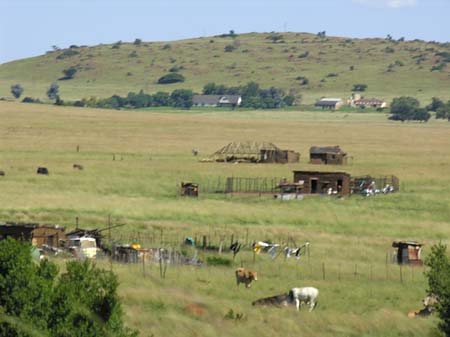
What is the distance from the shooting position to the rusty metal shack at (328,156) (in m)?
95.2

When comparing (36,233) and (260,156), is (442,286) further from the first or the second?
(260,156)

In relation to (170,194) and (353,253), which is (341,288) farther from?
(170,194)

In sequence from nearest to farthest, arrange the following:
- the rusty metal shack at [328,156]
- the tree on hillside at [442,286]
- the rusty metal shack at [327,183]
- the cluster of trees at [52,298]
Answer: the cluster of trees at [52,298], the tree on hillside at [442,286], the rusty metal shack at [327,183], the rusty metal shack at [328,156]

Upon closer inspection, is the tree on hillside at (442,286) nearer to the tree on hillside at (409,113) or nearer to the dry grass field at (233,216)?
the dry grass field at (233,216)

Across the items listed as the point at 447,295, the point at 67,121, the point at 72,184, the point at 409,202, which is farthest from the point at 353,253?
the point at 67,121

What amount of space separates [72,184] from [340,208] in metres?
17.7

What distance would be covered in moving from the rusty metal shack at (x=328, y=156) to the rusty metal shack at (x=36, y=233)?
5087cm

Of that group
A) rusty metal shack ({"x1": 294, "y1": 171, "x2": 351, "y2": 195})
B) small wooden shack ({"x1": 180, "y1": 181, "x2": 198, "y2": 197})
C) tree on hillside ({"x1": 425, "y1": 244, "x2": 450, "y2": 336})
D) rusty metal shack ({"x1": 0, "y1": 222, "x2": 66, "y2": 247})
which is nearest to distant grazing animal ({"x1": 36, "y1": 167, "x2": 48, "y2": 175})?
small wooden shack ({"x1": 180, "y1": 181, "x2": 198, "y2": 197})

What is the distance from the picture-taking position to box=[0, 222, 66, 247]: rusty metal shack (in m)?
45.7

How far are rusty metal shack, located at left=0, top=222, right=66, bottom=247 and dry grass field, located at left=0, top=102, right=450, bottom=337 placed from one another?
5.32 meters

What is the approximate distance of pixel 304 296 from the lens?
35250 mm

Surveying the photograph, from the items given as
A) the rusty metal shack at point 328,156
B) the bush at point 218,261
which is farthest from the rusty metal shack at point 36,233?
the rusty metal shack at point 328,156

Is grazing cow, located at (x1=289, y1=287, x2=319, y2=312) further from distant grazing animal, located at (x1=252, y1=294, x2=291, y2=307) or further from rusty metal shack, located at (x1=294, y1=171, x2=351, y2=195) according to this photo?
rusty metal shack, located at (x1=294, y1=171, x2=351, y2=195)

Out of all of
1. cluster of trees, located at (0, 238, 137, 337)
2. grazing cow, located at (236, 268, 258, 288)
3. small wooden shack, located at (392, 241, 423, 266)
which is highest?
cluster of trees, located at (0, 238, 137, 337)
